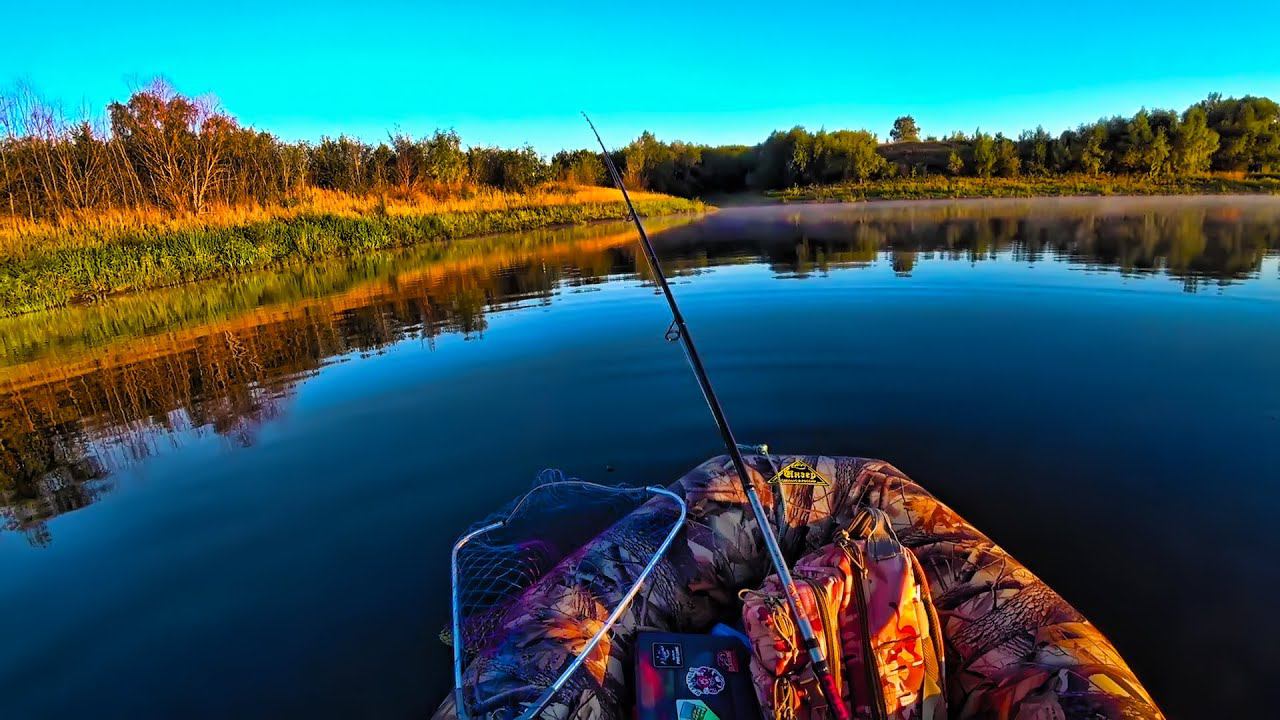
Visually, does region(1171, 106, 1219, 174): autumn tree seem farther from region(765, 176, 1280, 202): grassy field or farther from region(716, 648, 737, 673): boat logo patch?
region(716, 648, 737, 673): boat logo patch

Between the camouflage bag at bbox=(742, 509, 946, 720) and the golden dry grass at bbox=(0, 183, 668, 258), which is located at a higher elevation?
the golden dry grass at bbox=(0, 183, 668, 258)

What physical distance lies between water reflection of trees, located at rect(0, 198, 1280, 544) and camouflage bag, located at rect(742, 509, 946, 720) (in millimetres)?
5527

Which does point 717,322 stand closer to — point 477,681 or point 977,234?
point 477,681

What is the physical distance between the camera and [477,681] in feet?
7.97

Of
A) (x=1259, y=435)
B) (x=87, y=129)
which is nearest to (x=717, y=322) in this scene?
(x=1259, y=435)

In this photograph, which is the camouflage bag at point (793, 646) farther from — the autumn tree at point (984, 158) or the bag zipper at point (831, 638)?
the autumn tree at point (984, 158)

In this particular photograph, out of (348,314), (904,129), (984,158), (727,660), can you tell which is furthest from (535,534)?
(904,129)

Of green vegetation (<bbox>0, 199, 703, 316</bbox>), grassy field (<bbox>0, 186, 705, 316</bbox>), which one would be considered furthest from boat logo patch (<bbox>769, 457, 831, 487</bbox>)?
grassy field (<bbox>0, 186, 705, 316</bbox>)

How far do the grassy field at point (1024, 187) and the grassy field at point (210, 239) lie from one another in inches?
1227

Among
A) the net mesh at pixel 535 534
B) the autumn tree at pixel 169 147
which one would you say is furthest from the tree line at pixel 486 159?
the net mesh at pixel 535 534

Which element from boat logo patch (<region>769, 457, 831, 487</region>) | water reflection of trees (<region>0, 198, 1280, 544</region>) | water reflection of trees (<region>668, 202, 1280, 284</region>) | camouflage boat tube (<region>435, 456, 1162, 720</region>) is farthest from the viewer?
water reflection of trees (<region>668, 202, 1280, 284</region>)

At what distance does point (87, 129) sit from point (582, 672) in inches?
1103

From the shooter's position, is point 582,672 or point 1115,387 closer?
point 582,672

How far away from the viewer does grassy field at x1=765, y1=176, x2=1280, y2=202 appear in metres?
44.6
